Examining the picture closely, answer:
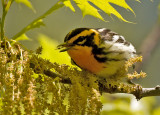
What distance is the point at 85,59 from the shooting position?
1.38 meters

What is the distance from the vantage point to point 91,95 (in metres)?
0.81

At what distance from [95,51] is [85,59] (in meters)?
0.06

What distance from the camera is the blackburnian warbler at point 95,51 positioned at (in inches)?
52.1

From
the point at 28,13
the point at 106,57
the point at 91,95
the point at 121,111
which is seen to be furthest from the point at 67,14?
the point at 91,95

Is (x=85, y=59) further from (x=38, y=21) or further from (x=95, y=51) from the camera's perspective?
(x=38, y=21)

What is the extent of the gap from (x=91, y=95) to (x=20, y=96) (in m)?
0.18

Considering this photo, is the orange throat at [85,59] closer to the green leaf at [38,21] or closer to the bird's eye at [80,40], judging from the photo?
the bird's eye at [80,40]

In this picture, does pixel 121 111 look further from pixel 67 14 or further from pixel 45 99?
pixel 67 14

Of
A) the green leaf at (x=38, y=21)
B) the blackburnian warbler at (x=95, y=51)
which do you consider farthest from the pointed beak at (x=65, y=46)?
the green leaf at (x=38, y=21)

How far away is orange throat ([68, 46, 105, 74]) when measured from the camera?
1.35m

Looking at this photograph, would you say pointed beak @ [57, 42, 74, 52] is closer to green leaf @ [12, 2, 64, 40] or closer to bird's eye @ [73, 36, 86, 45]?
bird's eye @ [73, 36, 86, 45]

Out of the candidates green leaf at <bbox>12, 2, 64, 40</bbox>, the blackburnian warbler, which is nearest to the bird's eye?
the blackburnian warbler

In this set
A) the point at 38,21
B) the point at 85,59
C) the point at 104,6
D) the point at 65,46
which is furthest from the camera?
the point at 85,59

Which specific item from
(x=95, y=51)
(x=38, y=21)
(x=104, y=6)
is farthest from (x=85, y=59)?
(x=104, y=6)
